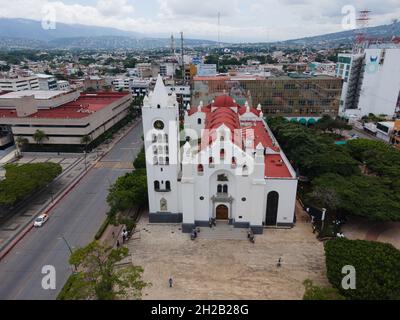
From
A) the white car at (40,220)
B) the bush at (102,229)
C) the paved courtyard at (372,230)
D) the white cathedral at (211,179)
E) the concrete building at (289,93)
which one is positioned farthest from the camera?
the concrete building at (289,93)

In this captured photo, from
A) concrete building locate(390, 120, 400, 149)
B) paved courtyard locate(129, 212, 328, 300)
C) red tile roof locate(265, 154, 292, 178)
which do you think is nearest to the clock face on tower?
paved courtyard locate(129, 212, 328, 300)

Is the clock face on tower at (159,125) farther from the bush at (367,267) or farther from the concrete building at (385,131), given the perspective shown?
the concrete building at (385,131)

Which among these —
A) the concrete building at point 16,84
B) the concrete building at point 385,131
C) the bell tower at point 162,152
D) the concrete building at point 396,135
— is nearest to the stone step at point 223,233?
the bell tower at point 162,152

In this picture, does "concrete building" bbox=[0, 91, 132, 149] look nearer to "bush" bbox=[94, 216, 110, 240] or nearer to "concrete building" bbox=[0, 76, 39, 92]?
"bush" bbox=[94, 216, 110, 240]

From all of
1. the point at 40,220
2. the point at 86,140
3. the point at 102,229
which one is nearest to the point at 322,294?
the point at 102,229

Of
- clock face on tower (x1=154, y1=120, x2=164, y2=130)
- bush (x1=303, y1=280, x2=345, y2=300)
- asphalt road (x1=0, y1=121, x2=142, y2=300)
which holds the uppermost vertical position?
clock face on tower (x1=154, y1=120, x2=164, y2=130)

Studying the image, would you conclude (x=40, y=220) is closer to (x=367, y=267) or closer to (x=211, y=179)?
(x=211, y=179)
